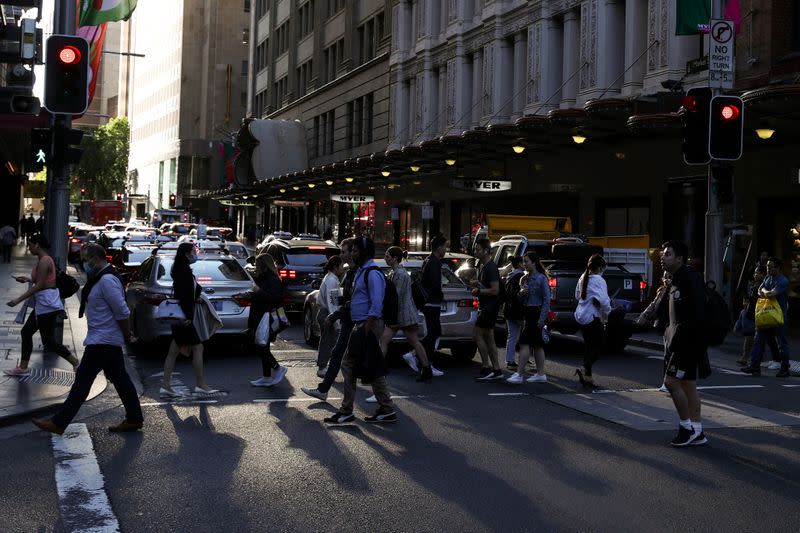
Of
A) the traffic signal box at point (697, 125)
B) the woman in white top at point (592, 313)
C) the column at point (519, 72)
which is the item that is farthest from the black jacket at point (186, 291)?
the column at point (519, 72)

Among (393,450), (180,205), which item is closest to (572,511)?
(393,450)

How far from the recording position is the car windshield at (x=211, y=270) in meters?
16.1

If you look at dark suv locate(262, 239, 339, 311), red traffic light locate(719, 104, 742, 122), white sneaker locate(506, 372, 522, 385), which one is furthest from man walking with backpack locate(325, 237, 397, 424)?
dark suv locate(262, 239, 339, 311)

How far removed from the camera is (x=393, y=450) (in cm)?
902

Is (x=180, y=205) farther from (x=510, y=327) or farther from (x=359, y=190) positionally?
(x=510, y=327)

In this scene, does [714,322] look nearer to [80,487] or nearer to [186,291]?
[80,487]

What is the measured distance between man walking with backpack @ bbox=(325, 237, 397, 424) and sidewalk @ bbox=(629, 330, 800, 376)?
725 cm

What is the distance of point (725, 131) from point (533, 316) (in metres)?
4.72

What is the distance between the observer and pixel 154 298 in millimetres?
15523

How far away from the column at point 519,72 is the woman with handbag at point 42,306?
24.9 m

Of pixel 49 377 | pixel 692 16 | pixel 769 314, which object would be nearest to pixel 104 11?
pixel 49 377

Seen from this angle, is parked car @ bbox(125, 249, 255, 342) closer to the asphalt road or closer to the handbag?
the asphalt road

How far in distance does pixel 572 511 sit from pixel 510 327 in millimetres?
7685

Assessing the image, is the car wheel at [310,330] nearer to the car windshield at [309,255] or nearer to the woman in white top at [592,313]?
the car windshield at [309,255]
